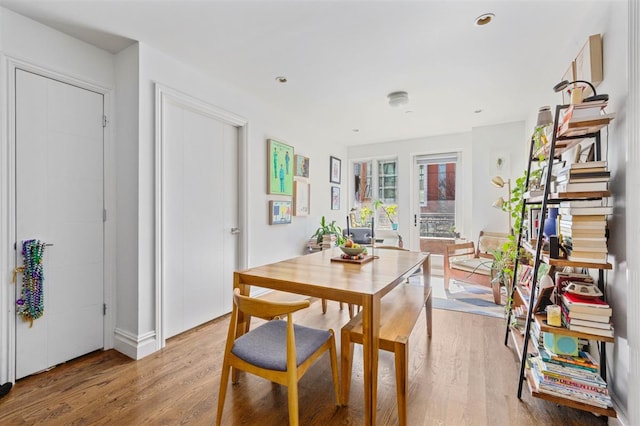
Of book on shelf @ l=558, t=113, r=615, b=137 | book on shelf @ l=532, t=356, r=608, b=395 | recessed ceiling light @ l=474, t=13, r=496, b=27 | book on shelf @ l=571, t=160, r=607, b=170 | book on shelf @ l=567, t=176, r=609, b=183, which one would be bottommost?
book on shelf @ l=532, t=356, r=608, b=395

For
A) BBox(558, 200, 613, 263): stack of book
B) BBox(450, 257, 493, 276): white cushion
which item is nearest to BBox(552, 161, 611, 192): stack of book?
BBox(558, 200, 613, 263): stack of book

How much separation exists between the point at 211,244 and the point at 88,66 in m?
1.75

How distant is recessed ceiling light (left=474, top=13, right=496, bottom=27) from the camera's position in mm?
1892

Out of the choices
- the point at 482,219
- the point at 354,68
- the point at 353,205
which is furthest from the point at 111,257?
the point at 482,219

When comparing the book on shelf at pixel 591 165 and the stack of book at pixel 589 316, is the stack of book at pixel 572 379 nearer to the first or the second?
the stack of book at pixel 589 316

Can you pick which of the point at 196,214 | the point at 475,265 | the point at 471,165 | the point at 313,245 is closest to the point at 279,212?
the point at 313,245

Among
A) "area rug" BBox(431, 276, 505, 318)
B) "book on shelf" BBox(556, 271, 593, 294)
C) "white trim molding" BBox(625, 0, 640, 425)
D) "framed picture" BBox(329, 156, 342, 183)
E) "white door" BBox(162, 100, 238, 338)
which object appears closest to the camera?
"white trim molding" BBox(625, 0, 640, 425)

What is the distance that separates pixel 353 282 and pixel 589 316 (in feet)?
3.92

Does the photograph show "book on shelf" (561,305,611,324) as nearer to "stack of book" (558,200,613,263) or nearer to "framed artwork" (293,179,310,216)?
"stack of book" (558,200,613,263)

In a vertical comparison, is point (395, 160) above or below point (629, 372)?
above

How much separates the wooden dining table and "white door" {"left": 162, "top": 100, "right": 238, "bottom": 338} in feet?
3.67

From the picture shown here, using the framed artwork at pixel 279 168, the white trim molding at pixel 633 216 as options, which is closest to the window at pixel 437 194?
the framed artwork at pixel 279 168

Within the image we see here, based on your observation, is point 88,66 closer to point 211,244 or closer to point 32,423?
point 211,244

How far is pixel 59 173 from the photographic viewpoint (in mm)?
2098
